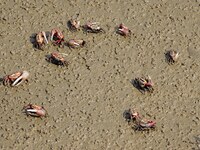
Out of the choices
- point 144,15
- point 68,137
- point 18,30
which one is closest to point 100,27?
point 144,15

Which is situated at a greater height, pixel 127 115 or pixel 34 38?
pixel 34 38

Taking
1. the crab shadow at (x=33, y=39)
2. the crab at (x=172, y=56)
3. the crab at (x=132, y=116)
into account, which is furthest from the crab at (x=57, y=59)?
the crab at (x=172, y=56)

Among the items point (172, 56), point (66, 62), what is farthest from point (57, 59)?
point (172, 56)

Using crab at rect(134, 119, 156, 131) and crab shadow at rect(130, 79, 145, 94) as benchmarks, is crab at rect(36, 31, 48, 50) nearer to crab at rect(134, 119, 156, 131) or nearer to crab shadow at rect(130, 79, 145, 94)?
crab shadow at rect(130, 79, 145, 94)

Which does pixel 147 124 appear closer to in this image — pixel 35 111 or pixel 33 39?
pixel 35 111

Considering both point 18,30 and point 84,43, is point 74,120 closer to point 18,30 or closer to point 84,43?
point 84,43

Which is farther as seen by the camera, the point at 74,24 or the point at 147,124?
the point at 74,24
